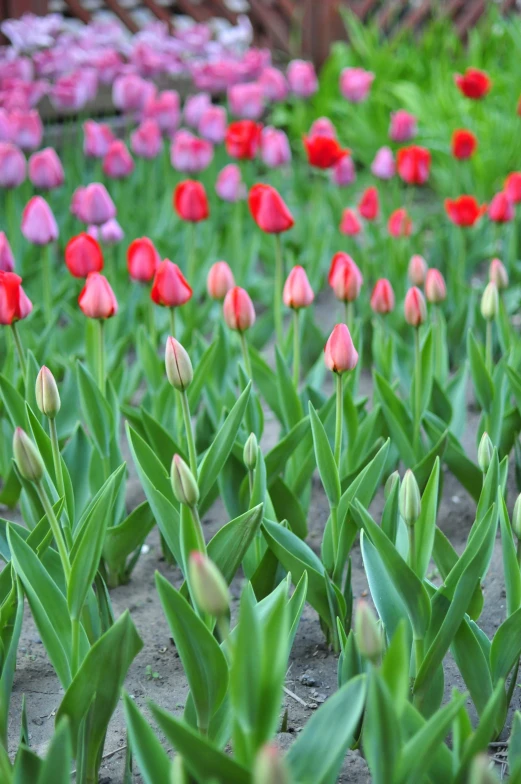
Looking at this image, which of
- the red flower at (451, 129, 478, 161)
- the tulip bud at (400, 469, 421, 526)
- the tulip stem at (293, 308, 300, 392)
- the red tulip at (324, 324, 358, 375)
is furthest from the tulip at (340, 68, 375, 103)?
the tulip bud at (400, 469, 421, 526)

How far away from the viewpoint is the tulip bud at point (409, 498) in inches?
47.8

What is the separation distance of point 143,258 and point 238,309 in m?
0.45

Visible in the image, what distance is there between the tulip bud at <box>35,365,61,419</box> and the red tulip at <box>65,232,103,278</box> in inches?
28.8

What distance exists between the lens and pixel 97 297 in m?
1.76

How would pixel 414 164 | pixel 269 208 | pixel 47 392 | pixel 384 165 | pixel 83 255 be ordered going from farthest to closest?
pixel 384 165 → pixel 414 164 → pixel 269 208 → pixel 83 255 → pixel 47 392

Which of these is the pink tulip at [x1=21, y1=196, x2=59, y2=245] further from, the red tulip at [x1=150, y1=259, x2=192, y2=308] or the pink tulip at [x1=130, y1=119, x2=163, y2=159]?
the pink tulip at [x1=130, y1=119, x2=163, y2=159]

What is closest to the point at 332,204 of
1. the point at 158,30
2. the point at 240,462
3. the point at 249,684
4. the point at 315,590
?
the point at 158,30

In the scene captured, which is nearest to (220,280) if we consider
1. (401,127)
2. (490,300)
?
(490,300)

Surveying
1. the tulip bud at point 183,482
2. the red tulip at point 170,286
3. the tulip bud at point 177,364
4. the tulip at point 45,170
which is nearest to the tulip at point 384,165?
the tulip at point 45,170

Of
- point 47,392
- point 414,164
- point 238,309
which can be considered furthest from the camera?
point 414,164

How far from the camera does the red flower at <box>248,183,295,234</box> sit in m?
2.12

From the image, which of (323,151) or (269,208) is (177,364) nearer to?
(269,208)

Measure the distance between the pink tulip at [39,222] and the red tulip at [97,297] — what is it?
1.92 ft

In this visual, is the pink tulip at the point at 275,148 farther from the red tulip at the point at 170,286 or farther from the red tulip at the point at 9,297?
the red tulip at the point at 9,297
